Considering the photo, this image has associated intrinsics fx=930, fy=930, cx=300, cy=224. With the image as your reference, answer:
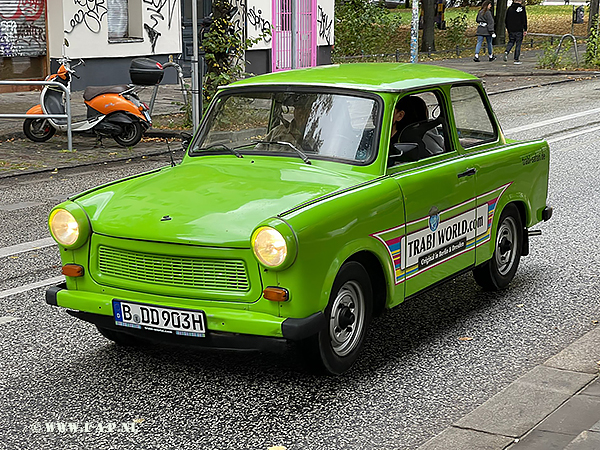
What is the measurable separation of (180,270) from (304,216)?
68 centimetres

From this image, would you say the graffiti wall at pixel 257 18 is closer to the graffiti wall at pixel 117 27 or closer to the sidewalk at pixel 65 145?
the graffiti wall at pixel 117 27

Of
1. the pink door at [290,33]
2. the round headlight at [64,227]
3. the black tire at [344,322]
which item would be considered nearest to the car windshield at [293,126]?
the black tire at [344,322]

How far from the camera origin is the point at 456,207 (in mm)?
5793

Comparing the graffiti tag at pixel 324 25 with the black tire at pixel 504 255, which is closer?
the black tire at pixel 504 255

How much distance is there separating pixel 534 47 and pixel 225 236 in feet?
118

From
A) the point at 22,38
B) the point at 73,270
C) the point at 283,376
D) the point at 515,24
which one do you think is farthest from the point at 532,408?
the point at 515,24

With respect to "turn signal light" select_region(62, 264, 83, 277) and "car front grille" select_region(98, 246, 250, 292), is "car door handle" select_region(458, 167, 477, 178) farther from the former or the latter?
"turn signal light" select_region(62, 264, 83, 277)

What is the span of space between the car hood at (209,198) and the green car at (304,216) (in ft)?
0.04

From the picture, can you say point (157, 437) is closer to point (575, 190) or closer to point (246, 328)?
point (246, 328)

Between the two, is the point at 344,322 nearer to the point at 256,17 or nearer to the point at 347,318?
the point at 347,318

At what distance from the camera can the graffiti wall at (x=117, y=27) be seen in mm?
20406

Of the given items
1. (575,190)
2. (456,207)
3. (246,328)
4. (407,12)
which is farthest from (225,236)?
(407,12)

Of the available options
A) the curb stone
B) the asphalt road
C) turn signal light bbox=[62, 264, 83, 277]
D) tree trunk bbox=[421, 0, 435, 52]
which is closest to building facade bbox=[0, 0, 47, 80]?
the asphalt road

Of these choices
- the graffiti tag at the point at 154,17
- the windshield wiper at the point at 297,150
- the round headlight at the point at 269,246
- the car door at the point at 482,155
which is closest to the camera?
the round headlight at the point at 269,246
